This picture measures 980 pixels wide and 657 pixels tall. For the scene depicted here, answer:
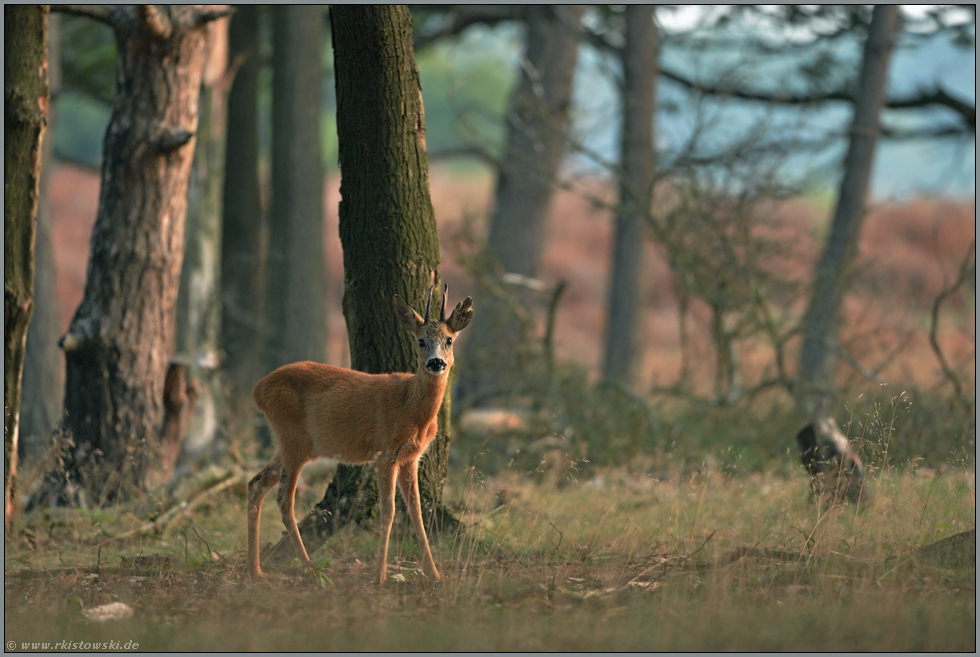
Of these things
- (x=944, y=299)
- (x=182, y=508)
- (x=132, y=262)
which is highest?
(x=944, y=299)

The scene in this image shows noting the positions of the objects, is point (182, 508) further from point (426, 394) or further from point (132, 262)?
point (426, 394)

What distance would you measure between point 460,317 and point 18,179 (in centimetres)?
353

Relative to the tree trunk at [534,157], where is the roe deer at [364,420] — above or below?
below

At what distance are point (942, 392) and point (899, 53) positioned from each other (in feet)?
25.0

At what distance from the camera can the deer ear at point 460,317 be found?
16.1 feet

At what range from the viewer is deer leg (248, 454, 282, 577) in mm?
5371

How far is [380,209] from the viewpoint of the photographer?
5.99 m

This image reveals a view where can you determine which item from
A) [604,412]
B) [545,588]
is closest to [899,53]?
[604,412]

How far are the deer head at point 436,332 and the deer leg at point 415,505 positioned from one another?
25.1 inches

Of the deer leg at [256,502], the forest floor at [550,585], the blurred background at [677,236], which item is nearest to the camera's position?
the forest floor at [550,585]

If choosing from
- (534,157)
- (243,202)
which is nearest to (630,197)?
(534,157)

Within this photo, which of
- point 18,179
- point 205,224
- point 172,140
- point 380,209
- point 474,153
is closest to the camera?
point 380,209

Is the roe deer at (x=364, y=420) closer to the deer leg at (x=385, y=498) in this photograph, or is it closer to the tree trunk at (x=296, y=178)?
the deer leg at (x=385, y=498)

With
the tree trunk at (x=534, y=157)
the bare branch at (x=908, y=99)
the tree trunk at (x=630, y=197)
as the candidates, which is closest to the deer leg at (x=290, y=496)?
the tree trunk at (x=630, y=197)
